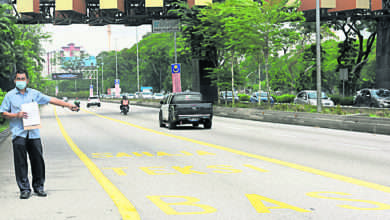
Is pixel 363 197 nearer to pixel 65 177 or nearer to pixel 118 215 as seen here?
pixel 118 215

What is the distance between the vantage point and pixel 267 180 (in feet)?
31.4

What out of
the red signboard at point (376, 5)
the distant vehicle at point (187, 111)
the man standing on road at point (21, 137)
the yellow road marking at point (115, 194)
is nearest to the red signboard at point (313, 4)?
the red signboard at point (376, 5)

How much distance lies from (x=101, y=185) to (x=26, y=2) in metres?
38.4

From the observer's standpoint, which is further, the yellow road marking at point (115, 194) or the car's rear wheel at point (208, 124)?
the car's rear wheel at point (208, 124)

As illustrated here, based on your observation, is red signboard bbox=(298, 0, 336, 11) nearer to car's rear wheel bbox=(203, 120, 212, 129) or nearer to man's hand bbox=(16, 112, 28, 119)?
car's rear wheel bbox=(203, 120, 212, 129)

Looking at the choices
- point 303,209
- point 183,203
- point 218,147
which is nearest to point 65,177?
point 183,203

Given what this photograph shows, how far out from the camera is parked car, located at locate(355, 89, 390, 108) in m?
36.7

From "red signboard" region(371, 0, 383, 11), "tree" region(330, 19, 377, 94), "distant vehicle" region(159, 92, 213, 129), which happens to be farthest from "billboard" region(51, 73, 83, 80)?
"distant vehicle" region(159, 92, 213, 129)

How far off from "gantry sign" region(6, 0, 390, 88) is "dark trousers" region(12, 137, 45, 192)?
123 ft

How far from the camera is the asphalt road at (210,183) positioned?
698 centimetres

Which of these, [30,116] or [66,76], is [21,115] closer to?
[30,116]

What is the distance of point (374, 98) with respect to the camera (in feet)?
123

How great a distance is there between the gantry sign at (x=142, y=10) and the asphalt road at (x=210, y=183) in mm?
30544

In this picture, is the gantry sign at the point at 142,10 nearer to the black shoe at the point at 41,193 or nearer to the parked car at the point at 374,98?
the parked car at the point at 374,98
